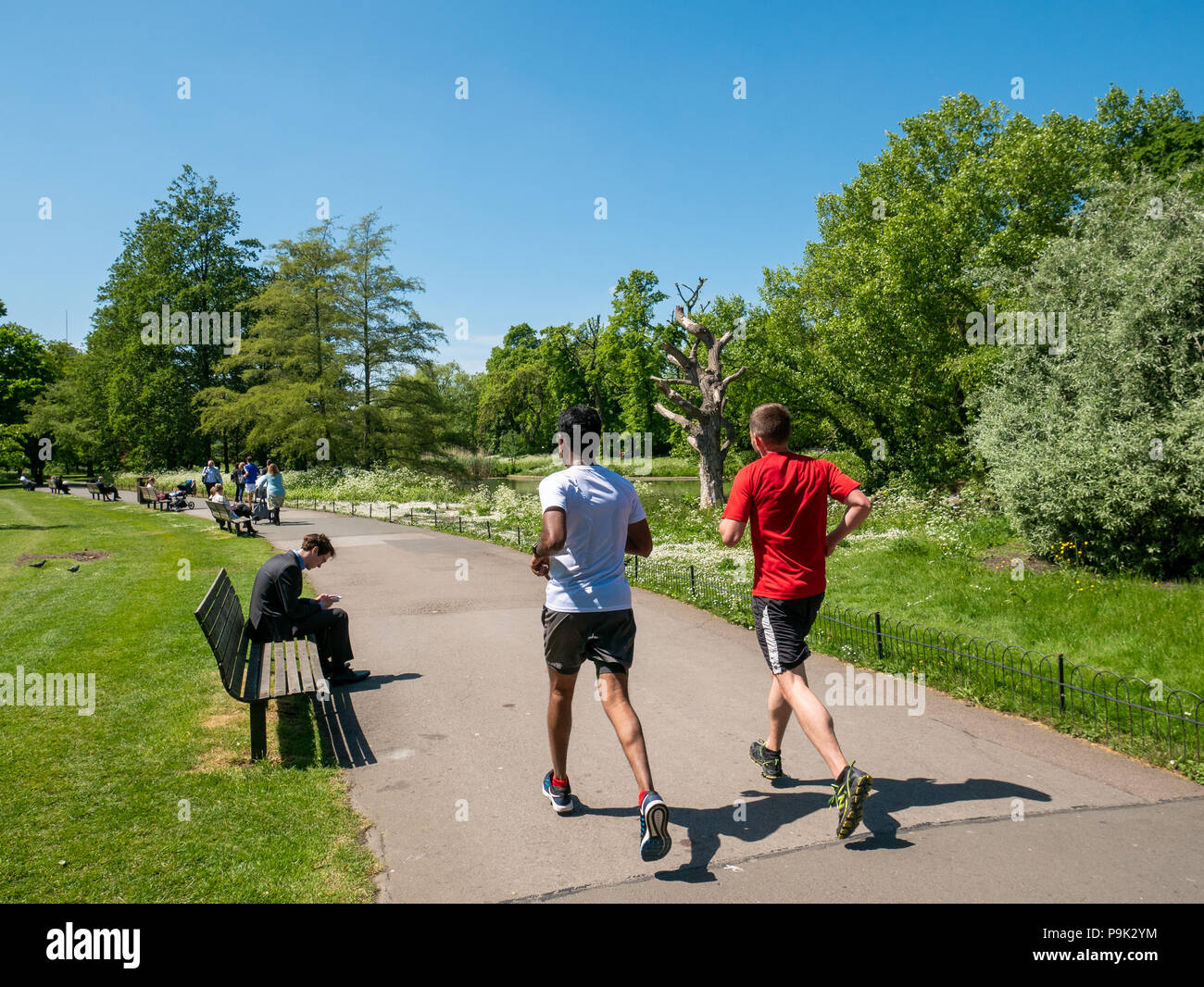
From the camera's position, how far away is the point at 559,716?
3.87 meters

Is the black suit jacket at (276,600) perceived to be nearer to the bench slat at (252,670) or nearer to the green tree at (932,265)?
the bench slat at (252,670)

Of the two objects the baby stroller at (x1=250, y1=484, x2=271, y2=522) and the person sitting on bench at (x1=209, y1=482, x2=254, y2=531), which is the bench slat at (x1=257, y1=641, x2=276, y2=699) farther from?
the baby stroller at (x1=250, y1=484, x2=271, y2=522)

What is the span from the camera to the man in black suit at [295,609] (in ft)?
19.4

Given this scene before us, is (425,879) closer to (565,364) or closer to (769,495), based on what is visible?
(769,495)

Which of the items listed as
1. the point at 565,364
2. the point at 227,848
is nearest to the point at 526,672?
the point at 227,848

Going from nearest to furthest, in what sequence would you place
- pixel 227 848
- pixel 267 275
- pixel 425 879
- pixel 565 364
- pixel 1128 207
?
pixel 425 879 < pixel 227 848 < pixel 1128 207 < pixel 267 275 < pixel 565 364

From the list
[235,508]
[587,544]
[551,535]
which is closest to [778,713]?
[587,544]

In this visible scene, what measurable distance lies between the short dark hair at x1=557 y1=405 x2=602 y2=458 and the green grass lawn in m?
2.18

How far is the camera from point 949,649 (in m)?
6.44

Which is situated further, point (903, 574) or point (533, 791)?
point (903, 574)

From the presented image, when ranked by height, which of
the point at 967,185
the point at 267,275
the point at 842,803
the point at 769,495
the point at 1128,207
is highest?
the point at 267,275

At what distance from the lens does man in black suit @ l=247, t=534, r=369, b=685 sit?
19.4 feet
